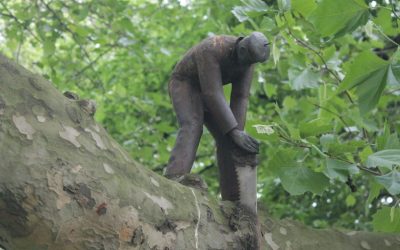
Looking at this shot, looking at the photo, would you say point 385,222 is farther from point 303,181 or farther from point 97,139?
point 97,139

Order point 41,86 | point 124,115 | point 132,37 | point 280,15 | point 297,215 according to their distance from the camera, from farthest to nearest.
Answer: point 124,115
point 297,215
point 132,37
point 280,15
point 41,86

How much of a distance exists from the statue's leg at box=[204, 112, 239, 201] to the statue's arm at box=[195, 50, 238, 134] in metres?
0.07

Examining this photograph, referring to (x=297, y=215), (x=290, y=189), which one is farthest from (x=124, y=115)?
(x=290, y=189)

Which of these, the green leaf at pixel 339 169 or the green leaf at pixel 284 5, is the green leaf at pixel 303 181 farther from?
the green leaf at pixel 284 5

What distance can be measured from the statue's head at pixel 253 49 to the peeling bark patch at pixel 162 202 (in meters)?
0.75

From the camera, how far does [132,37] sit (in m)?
5.81

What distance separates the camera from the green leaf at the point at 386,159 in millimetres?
2441

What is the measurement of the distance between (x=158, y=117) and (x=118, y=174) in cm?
455

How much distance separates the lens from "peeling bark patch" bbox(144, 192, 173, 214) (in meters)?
2.42

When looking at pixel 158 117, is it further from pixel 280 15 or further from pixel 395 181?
pixel 395 181

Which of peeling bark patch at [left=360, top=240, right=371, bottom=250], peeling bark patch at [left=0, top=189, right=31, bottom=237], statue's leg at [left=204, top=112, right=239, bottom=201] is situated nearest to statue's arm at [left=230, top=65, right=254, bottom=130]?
statue's leg at [left=204, top=112, right=239, bottom=201]

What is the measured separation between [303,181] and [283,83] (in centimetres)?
338

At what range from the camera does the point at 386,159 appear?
248 centimetres

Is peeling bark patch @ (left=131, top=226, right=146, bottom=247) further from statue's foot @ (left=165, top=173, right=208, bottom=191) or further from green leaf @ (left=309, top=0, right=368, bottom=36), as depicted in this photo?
green leaf @ (left=309, top=0, right=368, bottom=36)
